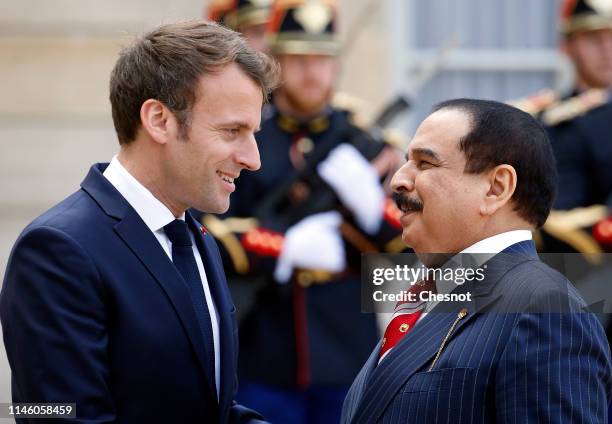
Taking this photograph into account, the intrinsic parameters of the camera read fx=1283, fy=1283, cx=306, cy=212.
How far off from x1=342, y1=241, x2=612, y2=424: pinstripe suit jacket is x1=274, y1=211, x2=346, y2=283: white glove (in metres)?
2.82

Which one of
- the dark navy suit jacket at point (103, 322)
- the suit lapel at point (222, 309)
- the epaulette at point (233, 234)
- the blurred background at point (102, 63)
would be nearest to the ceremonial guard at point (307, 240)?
the epaulette at point (233, 234)

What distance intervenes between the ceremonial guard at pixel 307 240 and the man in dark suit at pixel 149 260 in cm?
244

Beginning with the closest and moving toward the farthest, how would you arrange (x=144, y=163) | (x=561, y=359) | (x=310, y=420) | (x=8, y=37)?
(x=561, y=359) < (x=144, y=163) < (x=310, y=420) < (x=8, y=37)

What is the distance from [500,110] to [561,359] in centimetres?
69

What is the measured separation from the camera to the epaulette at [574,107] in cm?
605

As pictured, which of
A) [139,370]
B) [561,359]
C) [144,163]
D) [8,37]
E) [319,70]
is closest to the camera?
[561,359]

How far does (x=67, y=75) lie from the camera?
8266 mm

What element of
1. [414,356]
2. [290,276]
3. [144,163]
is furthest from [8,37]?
[414,356]

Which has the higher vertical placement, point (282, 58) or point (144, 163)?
point (282, 58)

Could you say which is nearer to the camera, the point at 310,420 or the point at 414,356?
the point at 414,356

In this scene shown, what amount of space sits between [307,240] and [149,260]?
9.25 ft

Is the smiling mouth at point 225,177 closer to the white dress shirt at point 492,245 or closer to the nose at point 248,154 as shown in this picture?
the nose at point 248,154

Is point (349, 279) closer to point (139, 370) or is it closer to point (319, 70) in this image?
point (319, 70)

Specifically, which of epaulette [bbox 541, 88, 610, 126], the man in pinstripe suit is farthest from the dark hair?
epaulette [bbox 541, 88, 610, 126]
